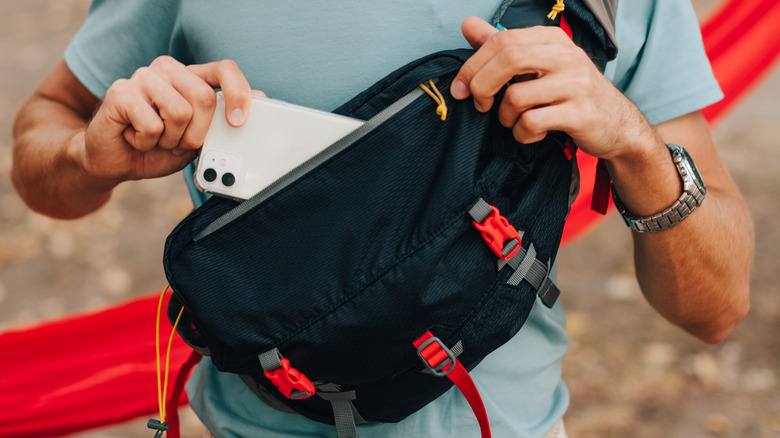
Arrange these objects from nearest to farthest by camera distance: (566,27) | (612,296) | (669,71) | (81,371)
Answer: (566,27) → (669,71) → (81,371) → (612,296)

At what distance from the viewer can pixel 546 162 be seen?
35.2 inches

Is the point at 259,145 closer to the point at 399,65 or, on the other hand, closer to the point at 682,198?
the point at 399,65

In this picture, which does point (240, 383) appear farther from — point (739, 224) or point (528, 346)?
point (739, 224)

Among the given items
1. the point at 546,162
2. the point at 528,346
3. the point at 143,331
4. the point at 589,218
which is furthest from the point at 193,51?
the point at 589,218

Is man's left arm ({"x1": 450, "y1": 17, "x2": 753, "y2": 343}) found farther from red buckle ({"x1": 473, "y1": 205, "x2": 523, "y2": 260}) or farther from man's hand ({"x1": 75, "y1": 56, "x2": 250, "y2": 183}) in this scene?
man's hand ({"x1": 75, "y1": 56, "x2": 250, "y2": 183})

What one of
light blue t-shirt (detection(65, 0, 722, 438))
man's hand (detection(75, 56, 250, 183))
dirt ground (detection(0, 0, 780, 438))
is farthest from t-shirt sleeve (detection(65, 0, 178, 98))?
dirt ground (detection(0, 0, 780, 438))

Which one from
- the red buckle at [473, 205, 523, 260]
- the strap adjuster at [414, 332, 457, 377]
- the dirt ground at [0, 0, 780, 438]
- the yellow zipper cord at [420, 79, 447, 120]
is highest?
the yellow zipper cord at [420, 79, 447, 120]

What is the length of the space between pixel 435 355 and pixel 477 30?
424mm

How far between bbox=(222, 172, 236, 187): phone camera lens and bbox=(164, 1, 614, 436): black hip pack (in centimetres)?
3

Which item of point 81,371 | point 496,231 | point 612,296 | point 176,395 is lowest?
point 612,296

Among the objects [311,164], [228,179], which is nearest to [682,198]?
[311,164]

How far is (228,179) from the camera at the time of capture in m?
0.84

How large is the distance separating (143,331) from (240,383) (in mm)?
791

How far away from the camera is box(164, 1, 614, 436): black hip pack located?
32.2 inches
